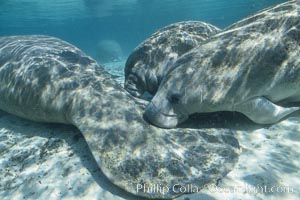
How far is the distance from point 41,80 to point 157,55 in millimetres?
2827

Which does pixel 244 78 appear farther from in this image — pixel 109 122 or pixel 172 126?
pixel 109 122

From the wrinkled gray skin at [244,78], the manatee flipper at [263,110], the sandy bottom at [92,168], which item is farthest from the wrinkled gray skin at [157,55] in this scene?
the manatee flipper at [263,110]

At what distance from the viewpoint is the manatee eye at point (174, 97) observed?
4.54m

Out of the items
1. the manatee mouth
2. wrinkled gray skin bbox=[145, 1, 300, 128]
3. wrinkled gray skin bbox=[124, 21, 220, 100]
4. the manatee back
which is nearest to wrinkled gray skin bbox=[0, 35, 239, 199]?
the manatee back

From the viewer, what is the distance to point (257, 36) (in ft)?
15.0

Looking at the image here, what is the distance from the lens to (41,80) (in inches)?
219

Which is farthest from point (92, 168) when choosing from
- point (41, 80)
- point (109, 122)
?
point (41, 80)

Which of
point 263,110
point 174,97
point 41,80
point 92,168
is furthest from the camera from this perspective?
point 41,80

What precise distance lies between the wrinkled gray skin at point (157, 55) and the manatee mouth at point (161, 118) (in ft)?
5.72

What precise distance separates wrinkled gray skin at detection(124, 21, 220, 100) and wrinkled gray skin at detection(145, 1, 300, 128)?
5.03ft

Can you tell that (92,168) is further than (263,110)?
No

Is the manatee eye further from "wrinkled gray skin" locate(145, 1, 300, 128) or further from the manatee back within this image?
the manatee back

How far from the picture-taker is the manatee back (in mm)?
5240

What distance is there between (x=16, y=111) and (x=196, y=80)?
13.6ft
